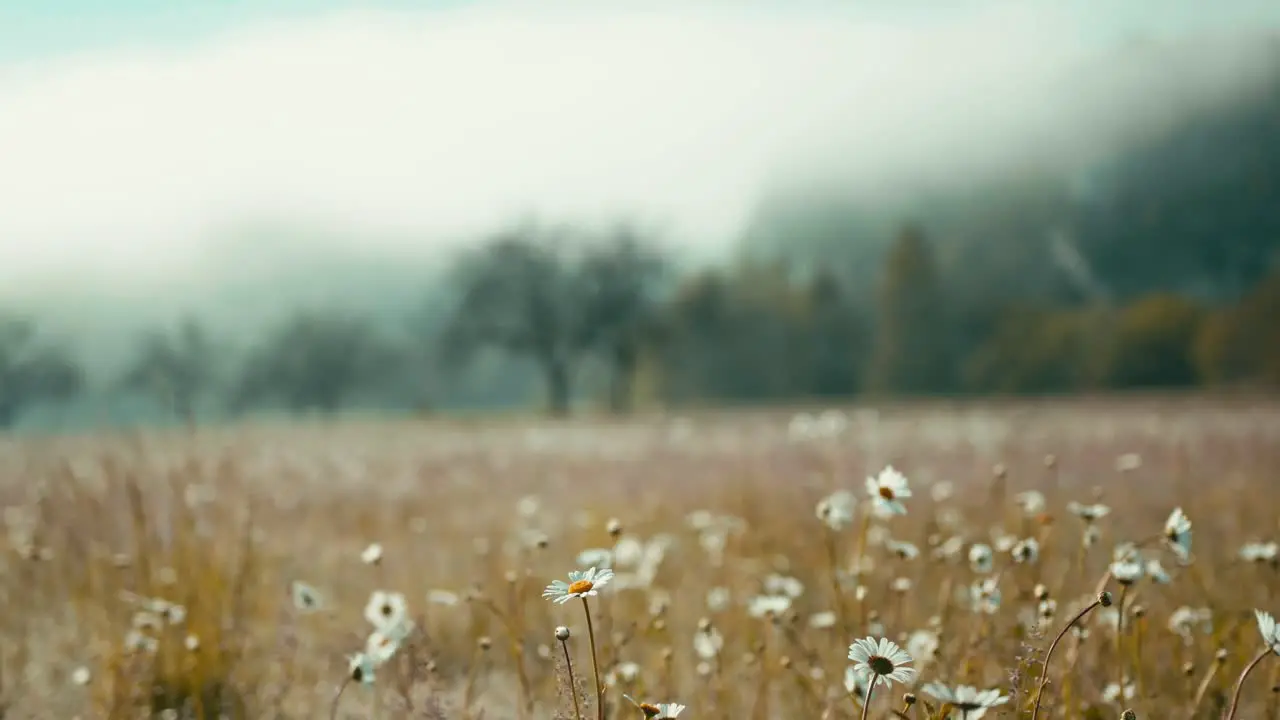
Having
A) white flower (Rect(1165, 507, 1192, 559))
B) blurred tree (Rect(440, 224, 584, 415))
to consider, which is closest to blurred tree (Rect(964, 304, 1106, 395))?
blurred tree (Rect(440, 224, 584, 415))

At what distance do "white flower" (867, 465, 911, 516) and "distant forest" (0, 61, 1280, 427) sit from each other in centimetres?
3211

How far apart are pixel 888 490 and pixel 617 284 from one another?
47800mm

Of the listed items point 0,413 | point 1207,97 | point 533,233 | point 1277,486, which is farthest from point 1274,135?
point 0,413

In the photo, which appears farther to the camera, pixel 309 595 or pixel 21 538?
pixel 21 538

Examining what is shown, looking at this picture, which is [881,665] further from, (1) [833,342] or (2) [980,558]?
(1) [833,342]

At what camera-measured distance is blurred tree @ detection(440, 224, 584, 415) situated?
4931 cm

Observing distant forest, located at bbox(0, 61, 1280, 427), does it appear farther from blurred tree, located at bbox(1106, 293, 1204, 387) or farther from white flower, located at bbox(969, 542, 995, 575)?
white flower, located at bbox(969, 542, 995, 575)

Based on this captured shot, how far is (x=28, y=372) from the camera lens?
5.97 metres

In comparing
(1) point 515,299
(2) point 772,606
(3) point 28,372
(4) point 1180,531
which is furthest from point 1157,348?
(2) point 772,606

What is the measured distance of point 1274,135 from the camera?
51.5 meters

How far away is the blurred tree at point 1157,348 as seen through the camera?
159 feet

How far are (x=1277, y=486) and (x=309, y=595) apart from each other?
7.12 meters

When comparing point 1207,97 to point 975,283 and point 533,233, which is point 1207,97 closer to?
point 975,283

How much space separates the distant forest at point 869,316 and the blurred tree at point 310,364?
159 millimetres
